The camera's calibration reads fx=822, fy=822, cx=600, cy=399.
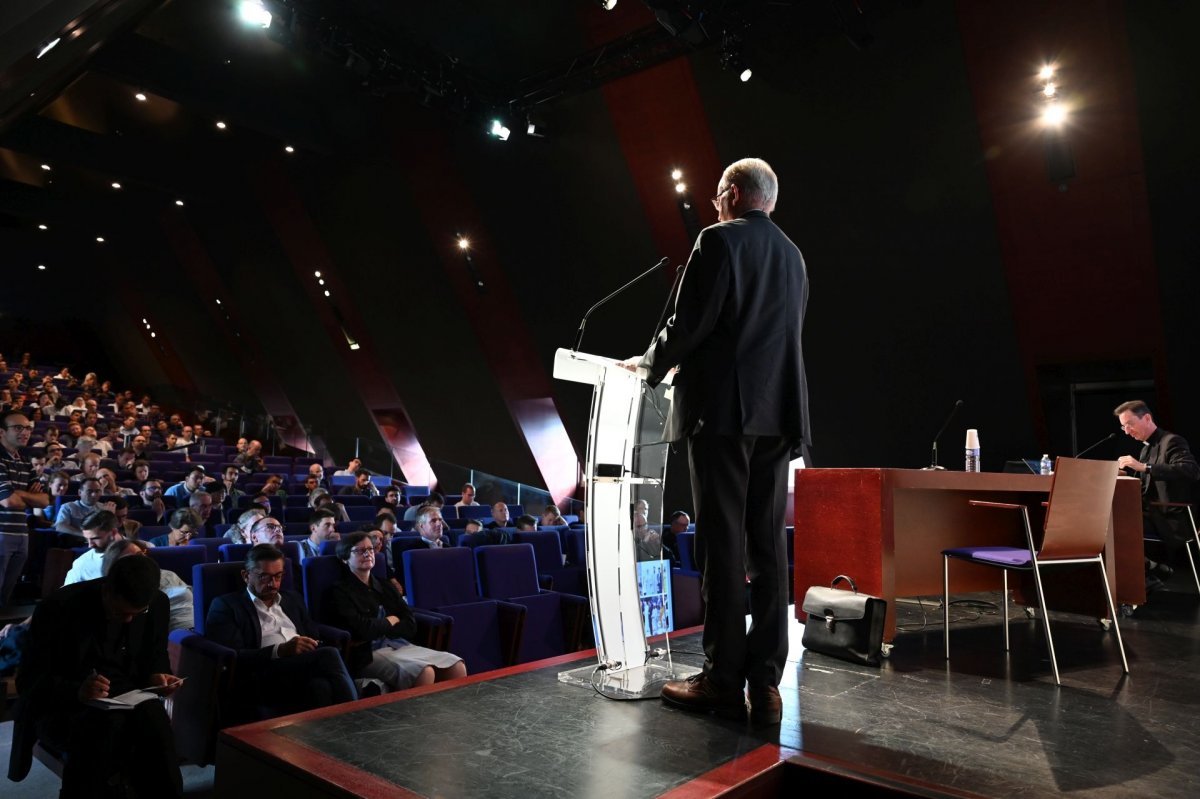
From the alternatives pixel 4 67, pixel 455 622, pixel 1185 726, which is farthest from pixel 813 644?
pixel 4 67

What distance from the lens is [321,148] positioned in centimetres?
1124

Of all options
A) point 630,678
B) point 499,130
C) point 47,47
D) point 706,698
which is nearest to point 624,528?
point 630,678

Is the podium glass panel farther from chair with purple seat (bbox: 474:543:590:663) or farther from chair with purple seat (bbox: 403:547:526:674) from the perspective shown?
chair with purple seat (bbox: 474:543:590:663)

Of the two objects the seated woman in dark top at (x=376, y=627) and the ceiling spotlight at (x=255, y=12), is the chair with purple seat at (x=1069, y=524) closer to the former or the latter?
the seated woman in dark top at (x=376, y=627)

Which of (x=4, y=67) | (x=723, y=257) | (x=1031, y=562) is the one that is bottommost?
(x=1031, y=562)

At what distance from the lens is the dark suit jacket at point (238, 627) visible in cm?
327

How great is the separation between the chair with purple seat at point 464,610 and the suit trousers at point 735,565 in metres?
2.54

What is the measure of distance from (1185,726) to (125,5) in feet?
24.9

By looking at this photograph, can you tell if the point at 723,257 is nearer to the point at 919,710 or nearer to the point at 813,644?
the point at 919,710

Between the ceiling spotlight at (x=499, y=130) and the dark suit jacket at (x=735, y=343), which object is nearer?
the dark suit jacket at (x=735, y=343)

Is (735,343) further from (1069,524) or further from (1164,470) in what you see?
(1164,470)

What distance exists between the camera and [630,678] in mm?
2318

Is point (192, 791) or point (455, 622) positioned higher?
point (455, 622)

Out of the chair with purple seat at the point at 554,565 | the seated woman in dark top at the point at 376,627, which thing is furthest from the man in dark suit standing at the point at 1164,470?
the seated woman in dark top at the point at 376,627
